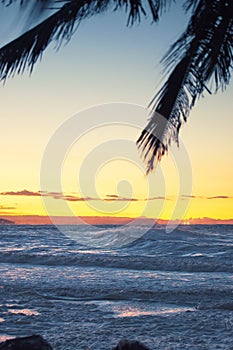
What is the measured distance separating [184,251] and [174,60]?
1593cm

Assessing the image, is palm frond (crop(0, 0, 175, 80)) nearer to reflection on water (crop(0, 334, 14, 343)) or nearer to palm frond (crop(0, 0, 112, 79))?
palm frond (crop(0, 0, 112, 79))

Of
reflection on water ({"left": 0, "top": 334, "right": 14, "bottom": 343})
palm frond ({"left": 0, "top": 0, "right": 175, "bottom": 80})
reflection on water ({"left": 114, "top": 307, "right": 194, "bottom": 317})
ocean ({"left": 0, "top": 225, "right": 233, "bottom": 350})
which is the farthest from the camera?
reflection on water ({"left": 114, "top": 307, "right": 194, "bottom": 317})

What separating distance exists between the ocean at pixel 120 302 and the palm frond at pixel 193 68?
2.62 m

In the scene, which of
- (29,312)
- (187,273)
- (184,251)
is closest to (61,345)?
(29,312)

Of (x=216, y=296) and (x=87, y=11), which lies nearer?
(x=87, y=11)

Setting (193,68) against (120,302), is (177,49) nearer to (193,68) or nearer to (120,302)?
(193,68)

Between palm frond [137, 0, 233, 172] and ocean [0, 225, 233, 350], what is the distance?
262cm

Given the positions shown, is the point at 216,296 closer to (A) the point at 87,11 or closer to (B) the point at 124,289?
(B) the point at 124,289

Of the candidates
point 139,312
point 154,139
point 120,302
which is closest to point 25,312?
point 139,312

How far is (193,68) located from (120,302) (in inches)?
216

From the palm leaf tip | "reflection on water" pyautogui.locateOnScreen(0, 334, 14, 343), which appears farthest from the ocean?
the palm leaf tip

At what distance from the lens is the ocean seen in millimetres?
6270

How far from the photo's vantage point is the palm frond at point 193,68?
4250 mm

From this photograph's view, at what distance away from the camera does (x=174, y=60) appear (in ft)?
14.1
